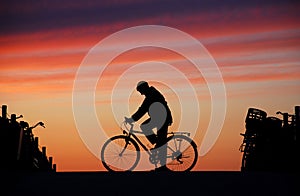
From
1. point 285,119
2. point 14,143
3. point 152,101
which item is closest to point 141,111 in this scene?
point 152,101

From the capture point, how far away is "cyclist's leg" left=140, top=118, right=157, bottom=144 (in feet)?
62.5

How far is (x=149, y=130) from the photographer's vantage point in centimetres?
1912

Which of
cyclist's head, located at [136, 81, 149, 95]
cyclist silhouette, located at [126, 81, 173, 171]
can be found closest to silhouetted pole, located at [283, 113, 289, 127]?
cyclist silhouette, located at [126, 81, 173, 171]

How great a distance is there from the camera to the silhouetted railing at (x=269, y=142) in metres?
34.5

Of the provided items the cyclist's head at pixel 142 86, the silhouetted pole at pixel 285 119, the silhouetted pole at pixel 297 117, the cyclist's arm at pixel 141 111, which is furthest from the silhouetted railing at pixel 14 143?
A: the silhouetted pole at pixel 285 119

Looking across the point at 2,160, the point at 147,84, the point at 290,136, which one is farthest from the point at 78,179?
the point at 290,136

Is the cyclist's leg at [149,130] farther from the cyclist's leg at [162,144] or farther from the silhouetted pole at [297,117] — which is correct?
the silhouetted pole at [297,117]

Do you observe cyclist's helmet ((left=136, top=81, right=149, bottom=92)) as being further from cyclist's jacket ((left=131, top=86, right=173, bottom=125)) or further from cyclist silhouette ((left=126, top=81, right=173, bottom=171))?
cyclist's jacket ((left=131, top=86, right=173, bottom=125))

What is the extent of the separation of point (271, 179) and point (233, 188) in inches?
73.4

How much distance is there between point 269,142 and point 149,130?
20717 mm

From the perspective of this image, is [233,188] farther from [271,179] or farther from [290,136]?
[290,136]

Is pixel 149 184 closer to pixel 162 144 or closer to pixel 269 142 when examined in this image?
pixel 162 144

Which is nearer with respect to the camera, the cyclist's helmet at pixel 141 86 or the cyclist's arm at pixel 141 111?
the cyclist's helmet at pixel 141 86

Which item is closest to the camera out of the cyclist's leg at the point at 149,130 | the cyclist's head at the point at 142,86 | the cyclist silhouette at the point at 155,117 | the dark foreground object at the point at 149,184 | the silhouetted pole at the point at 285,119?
the dark foreground object at the point at 149,184
